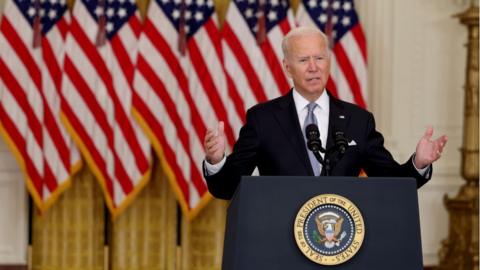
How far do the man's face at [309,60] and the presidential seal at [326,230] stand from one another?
69 cm

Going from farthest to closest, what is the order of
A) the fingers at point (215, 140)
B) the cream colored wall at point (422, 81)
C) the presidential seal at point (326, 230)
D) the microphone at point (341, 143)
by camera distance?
the cream colored wall at point (422, 81)
the fingers at point (215, 140)
the microphone at point (341, 143)
the presidential seal at point (326, 230)

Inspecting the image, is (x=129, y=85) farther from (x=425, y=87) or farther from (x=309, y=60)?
(x=309, y=60)

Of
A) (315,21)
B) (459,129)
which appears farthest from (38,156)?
(459,129)

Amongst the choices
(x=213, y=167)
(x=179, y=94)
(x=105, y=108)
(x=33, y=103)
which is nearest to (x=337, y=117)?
(x=213, y=167)

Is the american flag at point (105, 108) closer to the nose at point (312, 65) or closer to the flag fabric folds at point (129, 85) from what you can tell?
the flag fabric folds at point (129, 85)

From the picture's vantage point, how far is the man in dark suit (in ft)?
9.77

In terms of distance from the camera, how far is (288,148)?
3.02 m

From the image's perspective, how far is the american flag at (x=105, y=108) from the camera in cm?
673

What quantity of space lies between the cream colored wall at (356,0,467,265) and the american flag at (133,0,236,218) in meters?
1.47

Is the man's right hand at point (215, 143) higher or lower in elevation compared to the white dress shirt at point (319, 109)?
lower

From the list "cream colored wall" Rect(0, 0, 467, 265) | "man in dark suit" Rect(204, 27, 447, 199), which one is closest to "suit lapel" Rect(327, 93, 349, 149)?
"man in dark suit" Rect(204, 27, 447, 199)

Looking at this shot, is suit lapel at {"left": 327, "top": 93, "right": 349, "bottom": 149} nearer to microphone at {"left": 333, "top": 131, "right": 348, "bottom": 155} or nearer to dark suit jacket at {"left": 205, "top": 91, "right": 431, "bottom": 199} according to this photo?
dark suit jacket at {"left": 205, "top": 91, "right": 431, "bottom": 199}

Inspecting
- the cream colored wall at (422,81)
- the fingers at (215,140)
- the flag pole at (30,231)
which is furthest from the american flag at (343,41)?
the fingers at (215,140)

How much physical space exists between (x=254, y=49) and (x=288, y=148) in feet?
13.0
